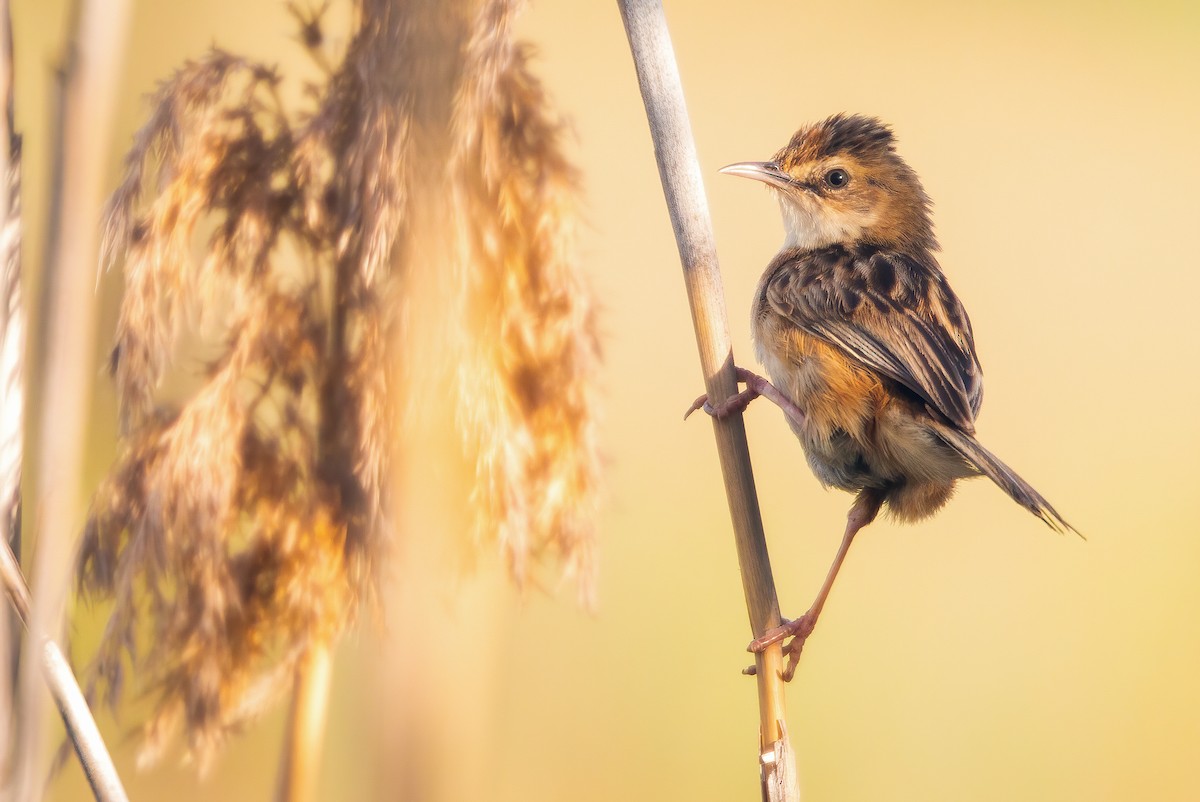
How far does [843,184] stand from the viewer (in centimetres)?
269

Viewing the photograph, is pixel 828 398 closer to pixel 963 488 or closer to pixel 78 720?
pixel 78 720

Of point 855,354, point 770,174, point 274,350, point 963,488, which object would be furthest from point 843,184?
point 963,488

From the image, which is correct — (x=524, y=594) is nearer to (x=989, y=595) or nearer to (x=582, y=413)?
(x=582, y=413)

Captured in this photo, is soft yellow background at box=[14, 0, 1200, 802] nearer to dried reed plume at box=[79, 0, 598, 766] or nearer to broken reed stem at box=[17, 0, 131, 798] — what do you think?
dried reed plume at box=[79, 0, 598, 766]

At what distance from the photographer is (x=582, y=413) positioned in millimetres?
1797

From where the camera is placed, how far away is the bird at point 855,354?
7.00 ft

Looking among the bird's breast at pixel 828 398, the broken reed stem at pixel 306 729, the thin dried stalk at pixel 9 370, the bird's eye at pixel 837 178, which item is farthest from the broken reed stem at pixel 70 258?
the bird's eye at pixel 837 178

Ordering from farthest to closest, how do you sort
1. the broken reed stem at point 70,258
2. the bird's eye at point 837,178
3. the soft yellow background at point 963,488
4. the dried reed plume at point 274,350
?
the soft yellow background at point 963,488 < the bird's eye at point 837,178 < the dried reed plume at point 274,350 < the broken reed stem at point 70,258

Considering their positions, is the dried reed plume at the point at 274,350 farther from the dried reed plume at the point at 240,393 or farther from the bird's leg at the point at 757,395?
the bird's leg at the point at 757,395

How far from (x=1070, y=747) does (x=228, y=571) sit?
3604mm

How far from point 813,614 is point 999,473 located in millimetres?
489

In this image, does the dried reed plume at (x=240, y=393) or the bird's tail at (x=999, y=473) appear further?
the bird's tail at (x=999, y=473)

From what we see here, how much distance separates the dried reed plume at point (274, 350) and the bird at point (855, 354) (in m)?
0.55

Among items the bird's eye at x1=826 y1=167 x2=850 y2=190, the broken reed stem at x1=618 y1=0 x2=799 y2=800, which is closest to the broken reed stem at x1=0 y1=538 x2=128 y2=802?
the broken reed stem at x1=618 y1=0 x2=799 y2=800
